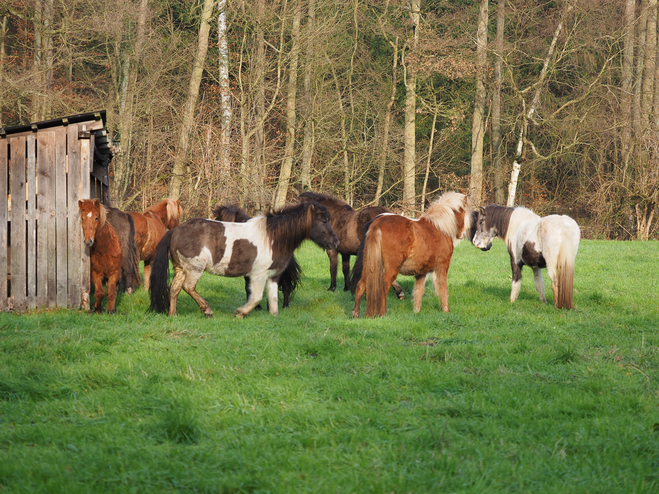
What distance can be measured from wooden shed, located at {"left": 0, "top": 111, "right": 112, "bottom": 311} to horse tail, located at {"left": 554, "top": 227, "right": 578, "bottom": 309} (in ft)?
23.2

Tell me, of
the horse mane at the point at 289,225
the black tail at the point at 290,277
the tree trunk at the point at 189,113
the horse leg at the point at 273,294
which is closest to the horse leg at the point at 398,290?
the black tail at the point at 290,277

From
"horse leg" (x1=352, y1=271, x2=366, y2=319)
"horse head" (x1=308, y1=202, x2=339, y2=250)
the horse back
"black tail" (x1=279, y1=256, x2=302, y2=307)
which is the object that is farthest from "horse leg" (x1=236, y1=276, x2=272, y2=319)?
A: "horse leg" (x1=352, y1=271, x2=366, y2=319)

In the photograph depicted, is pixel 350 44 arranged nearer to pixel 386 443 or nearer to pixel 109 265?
pixel 109 265

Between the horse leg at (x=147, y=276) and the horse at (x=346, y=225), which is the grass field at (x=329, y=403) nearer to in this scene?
the horse leg at (x=147, y=276)

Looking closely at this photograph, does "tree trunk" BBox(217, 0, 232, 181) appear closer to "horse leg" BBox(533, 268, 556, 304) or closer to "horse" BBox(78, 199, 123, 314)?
"horse" BBox(78, 199, 123, 314)

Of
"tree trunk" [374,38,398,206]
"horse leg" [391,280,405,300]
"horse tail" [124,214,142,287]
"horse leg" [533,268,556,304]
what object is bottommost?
"horse leg" [391,280,405,300]

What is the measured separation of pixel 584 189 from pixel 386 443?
24.4 m

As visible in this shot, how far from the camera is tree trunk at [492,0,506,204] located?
84.9ft

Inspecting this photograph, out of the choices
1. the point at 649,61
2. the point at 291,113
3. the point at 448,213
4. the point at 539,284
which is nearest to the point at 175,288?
the point at 448,213

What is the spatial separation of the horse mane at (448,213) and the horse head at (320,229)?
143 centimetres

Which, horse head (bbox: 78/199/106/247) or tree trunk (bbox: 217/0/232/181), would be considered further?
tree trunk (bbox: 217/0/232/181)

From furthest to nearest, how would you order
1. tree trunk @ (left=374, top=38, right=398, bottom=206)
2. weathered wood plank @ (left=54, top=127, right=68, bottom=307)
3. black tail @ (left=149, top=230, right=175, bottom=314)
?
tree trunk @ (left=374, top=38, right=398, bottom=206), weathered wood plank @ (left=54, top=127, right=68, bottom=307), black tail @ (left=149, top=230, right=175, bottom=314)

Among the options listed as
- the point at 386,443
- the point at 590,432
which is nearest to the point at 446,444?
the point at 386,443

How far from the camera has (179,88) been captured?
23.0 meters
